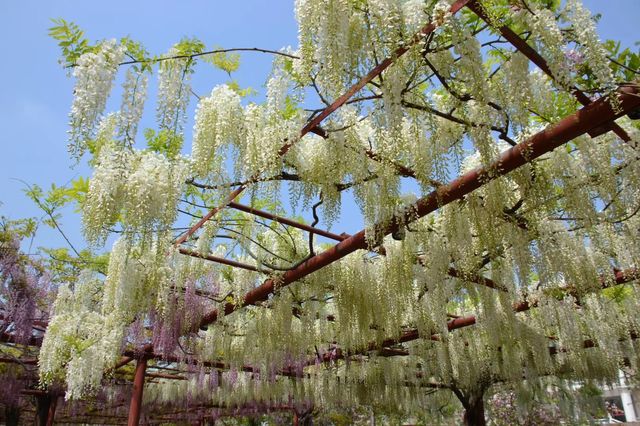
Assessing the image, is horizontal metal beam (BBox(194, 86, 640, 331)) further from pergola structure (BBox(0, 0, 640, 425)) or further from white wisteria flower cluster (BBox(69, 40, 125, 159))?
white wisteria flower cluster (BBox(69, 40, 125, 159))

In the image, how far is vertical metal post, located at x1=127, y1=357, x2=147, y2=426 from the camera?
277 inches

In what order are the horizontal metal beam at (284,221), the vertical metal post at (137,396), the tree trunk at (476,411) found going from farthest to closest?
the tree trunk at (476,411), the vertical metal post at (137,396), the horizontal metal beam at (284,221)

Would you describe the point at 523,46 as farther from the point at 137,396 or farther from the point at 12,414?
the point at 12,414

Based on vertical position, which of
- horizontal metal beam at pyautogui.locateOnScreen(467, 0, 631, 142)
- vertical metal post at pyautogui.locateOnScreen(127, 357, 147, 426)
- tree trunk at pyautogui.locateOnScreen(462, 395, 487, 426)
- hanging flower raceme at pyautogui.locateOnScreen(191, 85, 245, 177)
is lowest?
tree trunk at pyautogui.locateOnScreen(462, 395, 487, 426)

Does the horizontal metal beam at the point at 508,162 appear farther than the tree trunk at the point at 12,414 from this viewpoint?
No

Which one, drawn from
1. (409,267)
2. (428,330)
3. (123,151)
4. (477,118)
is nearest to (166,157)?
(123,151)

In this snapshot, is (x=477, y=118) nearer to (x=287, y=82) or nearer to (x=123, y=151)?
(x=287, y=82)

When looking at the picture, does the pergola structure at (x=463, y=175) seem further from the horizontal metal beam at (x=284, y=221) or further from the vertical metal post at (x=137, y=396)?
the vertical metal post at (x=137, y=396)

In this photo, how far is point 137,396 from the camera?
7230 mm

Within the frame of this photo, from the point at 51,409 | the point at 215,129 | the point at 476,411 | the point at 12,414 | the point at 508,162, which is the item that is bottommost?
the point at 476,411

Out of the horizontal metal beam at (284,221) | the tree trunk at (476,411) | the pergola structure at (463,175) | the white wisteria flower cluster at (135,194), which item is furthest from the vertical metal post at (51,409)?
the tree trunk at (476,411)

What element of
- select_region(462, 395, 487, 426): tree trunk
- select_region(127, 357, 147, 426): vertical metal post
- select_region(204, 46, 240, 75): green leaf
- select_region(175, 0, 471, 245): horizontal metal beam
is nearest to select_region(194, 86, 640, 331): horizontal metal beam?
select_region(175, 0, 471, 245): horizontal metal beam

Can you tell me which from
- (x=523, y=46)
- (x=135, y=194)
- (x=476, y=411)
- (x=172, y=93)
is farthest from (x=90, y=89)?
(x=476, y=411)

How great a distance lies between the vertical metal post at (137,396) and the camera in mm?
7046
